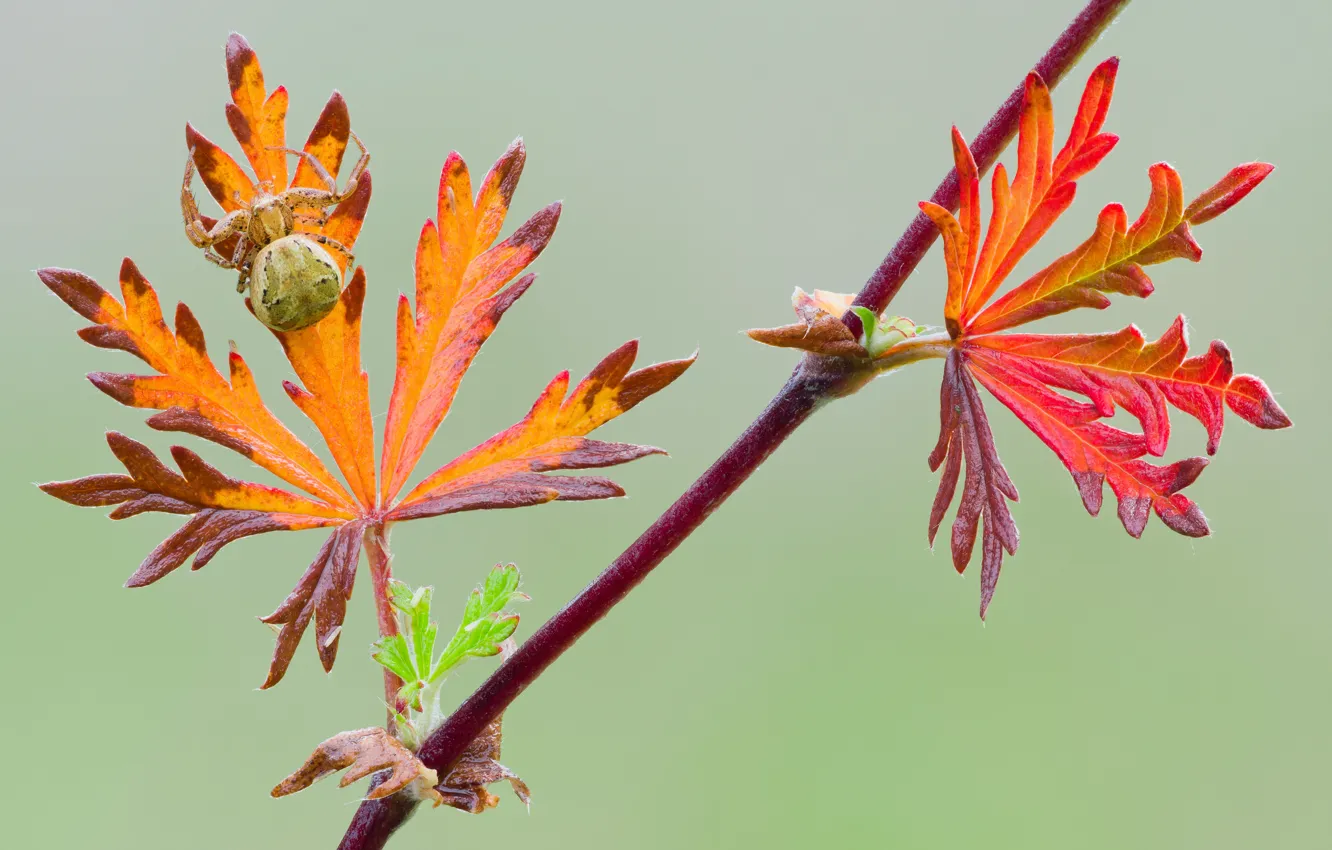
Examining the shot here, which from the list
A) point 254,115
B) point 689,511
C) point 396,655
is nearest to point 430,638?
point 396,655

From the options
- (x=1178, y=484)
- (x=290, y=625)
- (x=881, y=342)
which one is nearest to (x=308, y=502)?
(x=290, y=625)

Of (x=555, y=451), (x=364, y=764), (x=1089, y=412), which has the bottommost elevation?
(x=364, y=764)

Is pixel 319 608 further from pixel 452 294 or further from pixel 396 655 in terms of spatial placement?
pixel 452 294

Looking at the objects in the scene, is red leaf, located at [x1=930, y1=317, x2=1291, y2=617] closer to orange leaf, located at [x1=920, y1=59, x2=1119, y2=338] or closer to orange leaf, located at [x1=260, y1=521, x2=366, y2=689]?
orange leaf, located at [x1=920, y1=59, x2=1119, y2=338]

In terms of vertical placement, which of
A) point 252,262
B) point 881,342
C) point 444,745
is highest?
point 881,342

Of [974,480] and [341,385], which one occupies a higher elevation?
[974,480]

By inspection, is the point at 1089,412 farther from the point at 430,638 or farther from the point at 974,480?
the point at 430,638

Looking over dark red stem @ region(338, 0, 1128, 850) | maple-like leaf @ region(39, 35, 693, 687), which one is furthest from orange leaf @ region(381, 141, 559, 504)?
dark red stem @ region(338, 0, 1128, 850)

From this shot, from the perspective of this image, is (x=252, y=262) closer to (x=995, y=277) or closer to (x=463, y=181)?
(x=463, y=181)
